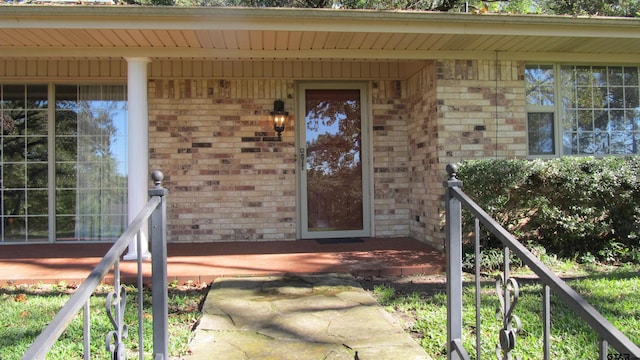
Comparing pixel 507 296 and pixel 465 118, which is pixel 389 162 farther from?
pixel 507 296

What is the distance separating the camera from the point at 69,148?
639 cm

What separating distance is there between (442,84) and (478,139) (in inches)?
31.8

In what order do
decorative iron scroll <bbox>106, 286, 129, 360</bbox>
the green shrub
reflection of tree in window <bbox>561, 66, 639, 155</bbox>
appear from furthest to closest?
reflection of tree in window <bbox>561, 66, 639, 155</bbox> < the green shrub < decorative iron scroll <bbox>106, 286, 129, 360</bbox>

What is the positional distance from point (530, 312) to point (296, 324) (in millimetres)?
1778

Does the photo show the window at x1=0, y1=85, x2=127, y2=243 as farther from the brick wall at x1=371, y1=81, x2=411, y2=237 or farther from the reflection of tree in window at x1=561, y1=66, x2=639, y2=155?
the reflection of tree in window at x1=561, y1=66, x2=639, y2=155

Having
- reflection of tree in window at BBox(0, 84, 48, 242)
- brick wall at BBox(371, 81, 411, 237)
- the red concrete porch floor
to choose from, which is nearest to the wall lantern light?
brick wall at BBox(371, 81, 411, 237)

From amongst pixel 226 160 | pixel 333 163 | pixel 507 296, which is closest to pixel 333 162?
pixel 333 163

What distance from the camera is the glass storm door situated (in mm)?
6484

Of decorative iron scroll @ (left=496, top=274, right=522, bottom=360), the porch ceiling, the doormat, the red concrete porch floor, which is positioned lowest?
the red concrete porch floor

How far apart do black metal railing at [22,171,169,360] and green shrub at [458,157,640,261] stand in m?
3.54

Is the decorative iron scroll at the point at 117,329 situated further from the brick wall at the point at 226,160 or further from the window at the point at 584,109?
the window at the point at 584,109

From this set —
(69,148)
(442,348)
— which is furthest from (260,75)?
(442,348)

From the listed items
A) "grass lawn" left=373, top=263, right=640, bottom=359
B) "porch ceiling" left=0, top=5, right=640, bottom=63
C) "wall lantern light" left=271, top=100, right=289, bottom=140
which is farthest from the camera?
"wall lantern light" left=271, top=100, right=289, bottom=140

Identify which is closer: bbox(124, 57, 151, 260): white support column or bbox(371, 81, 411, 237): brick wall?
bbox(124, 57, 151, 260): white support column
